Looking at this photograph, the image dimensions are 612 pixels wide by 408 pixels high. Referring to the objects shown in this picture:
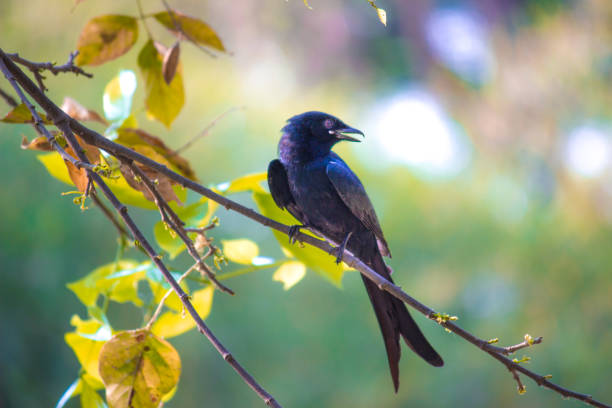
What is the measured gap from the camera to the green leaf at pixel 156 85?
0.84 m

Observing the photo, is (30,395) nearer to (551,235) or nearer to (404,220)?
(404,220)

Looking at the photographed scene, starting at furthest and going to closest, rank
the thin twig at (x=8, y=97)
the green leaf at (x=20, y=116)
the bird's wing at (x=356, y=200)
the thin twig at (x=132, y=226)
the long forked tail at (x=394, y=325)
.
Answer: the bird's wing at (x=356, y=200)
the long forked tail at (x=394, y=325)
the thin twig at (x=8, y=97)
the green leaf at (x=20, y=116)
the thin twig at (x=132, y=226)

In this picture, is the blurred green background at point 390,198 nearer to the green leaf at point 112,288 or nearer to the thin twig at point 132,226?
the green leaf at point 112,288

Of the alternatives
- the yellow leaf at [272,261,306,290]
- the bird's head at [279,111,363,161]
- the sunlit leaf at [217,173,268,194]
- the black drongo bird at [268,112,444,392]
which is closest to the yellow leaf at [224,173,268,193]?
the sunlit leaf at [217,173,268,194]

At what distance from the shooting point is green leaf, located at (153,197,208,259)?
2.47 feet

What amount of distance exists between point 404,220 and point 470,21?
100 centimetres

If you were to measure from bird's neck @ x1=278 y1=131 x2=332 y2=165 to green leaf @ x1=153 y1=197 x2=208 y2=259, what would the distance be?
385 millimetres

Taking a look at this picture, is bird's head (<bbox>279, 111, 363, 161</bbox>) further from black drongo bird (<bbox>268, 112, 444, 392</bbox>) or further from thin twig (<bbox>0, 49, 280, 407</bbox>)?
thin twig (<bbox>0, 49, 280, 407</bbox>)

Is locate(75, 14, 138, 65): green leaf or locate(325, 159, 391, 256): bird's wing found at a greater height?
locate(75, 14, 138, 65): green leaf

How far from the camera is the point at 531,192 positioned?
7.68 ft

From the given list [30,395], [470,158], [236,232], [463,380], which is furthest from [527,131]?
[30,395]

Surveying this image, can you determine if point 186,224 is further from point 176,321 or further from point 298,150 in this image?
point 298,150

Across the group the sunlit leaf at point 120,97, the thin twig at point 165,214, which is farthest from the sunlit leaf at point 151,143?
the thin twig at point 165,214

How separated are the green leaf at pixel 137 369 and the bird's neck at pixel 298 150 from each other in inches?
23.4
